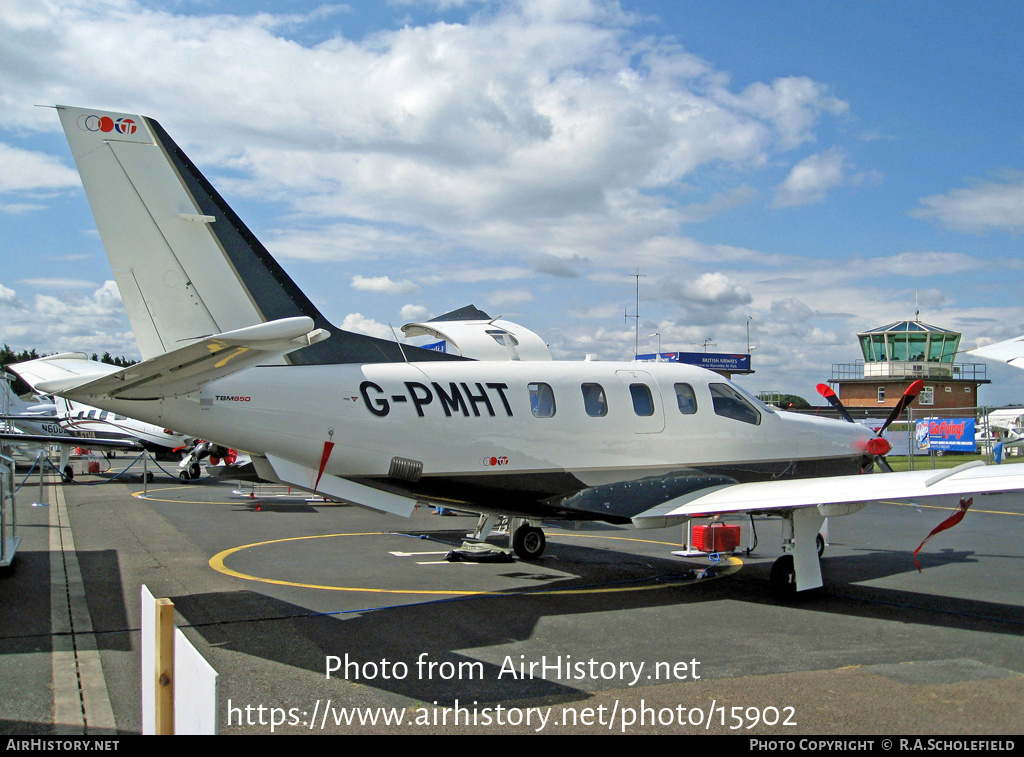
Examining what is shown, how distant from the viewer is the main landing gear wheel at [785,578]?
10.6m

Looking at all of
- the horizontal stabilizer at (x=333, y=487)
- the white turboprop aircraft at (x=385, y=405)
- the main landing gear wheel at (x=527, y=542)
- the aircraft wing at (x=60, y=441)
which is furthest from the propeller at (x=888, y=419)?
the aircraft wing at (x=60, y=441)

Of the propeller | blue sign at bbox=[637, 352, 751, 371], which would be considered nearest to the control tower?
blue sign at bbox=[637, 352, 751, 371]

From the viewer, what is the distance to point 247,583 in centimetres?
1113

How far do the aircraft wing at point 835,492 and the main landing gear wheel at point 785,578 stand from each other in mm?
743

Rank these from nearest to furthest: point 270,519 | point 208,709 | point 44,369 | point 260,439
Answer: point 208,709, point 260,439, point 270,519, point 44,369

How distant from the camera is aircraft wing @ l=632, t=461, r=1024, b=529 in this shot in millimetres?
9055

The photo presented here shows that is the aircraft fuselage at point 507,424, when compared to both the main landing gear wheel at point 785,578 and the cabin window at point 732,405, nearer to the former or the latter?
the cabin window at point 732,405

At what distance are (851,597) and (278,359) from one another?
875cm

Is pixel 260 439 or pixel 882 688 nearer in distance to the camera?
pixel 882 688

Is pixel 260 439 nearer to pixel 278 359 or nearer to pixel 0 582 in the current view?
pixel 278 359

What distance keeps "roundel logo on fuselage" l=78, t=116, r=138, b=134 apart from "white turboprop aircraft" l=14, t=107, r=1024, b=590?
0.06 ft

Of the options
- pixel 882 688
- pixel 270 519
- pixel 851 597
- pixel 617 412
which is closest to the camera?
pixel 882 688
